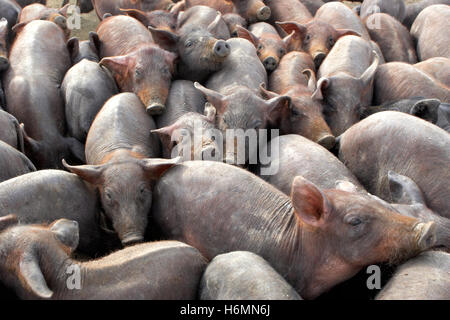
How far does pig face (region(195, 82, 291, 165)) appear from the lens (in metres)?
5.11

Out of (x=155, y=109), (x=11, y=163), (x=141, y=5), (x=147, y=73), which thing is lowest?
(x=11, y=163)

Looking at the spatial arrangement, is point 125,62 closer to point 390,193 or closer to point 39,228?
point 39,228

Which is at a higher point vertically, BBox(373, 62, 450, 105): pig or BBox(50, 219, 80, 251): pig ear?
BBox(373, 62, 450, 105): pig

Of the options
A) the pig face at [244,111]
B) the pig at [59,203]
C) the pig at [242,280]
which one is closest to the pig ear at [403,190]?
the pig face at [244,111]

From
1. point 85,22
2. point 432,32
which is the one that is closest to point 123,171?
point 432,32

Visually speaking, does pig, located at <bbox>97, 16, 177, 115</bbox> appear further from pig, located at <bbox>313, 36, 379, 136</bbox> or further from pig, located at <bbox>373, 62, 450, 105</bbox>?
pig, located at <bbox>373, 62, 450, 105</bbox>

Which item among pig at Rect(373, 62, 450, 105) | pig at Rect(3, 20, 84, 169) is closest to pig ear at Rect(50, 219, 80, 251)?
pig at Rect(3, 20, 84, 169)

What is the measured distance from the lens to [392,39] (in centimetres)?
737

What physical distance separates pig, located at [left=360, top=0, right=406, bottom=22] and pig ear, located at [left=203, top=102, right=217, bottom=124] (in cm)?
356

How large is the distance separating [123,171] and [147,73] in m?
1.57

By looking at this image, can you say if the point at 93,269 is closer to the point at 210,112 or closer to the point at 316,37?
the point at 210,112

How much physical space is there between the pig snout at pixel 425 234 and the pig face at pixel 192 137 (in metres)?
1.71

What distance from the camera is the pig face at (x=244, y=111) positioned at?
5.11 meters
